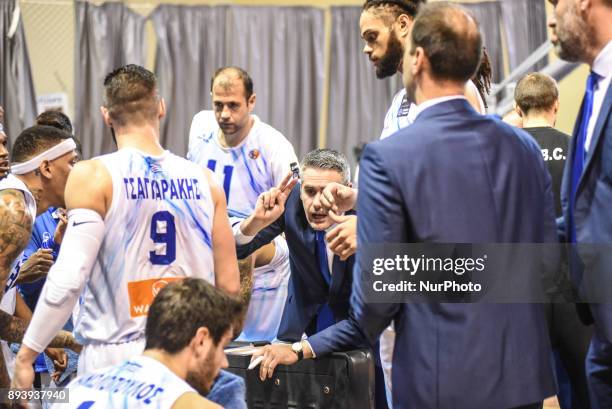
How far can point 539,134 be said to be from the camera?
4535mm

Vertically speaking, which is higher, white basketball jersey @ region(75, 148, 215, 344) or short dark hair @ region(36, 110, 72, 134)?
short dark hair @ region(36, 110, 72, 134)

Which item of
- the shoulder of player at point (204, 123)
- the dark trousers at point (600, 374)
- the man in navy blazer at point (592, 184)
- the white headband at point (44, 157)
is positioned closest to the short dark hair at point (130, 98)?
the white headband at point (44, 157)

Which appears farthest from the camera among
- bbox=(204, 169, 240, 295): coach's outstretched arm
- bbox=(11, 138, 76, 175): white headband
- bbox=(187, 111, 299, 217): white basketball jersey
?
bbox=(187, 111, 299, 217): white basketball jersey

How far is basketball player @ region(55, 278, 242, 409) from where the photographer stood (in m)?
2.36

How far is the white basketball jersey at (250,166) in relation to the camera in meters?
6.03

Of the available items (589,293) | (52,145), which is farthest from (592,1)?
(52,145)

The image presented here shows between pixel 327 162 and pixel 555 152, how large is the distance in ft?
3.67

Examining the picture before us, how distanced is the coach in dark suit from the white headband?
7.45ft

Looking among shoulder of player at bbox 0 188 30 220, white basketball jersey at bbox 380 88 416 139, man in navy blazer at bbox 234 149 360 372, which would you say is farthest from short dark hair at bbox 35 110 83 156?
white basketball jersey at bbox 380 88 416 139

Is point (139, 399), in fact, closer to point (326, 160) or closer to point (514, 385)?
Answer: point (514, 385)

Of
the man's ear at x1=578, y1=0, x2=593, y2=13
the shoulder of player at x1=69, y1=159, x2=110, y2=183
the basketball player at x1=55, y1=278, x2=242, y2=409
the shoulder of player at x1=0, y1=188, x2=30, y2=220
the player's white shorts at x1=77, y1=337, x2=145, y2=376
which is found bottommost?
the player's white shorts at x1=77, y1=337, x2=145, y2=376

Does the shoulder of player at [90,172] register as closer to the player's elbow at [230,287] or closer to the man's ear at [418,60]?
the player's elbow at [230,287]

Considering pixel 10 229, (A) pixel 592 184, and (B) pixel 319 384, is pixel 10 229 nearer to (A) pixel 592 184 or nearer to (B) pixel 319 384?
(B) pixel 319 384

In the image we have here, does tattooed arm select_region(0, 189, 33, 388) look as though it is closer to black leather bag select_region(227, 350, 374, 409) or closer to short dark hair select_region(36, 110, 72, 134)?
black leather bag select_region(227, 350, 374, 409)
